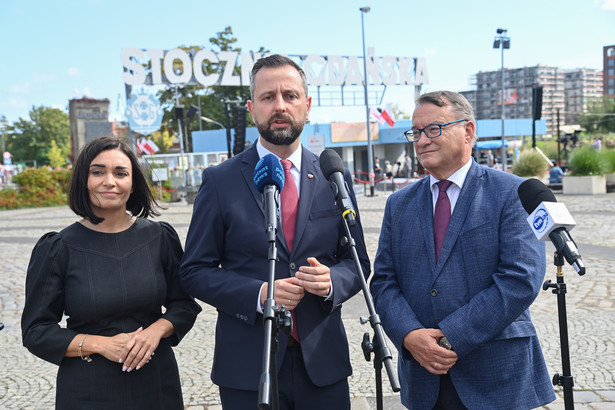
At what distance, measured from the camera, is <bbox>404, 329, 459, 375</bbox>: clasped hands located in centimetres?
233

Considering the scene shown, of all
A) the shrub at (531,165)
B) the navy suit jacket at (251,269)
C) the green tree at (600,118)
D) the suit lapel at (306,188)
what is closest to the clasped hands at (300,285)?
the navy suit jacket at (251,269)

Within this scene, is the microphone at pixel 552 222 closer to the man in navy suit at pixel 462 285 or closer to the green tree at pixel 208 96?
the man in navy suit at pixel 462 285

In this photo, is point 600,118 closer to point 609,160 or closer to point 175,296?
point 609,160

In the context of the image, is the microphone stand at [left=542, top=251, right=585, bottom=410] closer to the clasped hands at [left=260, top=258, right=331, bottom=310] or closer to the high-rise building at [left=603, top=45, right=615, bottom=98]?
the clasped hands at [left=260, top=258, right=331, bottom=310]

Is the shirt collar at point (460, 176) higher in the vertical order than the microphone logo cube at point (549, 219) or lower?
higher

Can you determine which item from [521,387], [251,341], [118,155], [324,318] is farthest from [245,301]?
[521,387]

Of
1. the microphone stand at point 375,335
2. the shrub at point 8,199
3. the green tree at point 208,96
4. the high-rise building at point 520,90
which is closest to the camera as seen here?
the microphone stand at point 375,335

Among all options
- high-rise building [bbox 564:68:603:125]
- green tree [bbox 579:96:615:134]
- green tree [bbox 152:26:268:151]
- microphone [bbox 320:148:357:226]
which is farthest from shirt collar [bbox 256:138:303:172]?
high-rise building [bbox 564:68:603:125]

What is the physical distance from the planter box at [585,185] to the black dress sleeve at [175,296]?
65.9 feet

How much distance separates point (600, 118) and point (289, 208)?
295 feet

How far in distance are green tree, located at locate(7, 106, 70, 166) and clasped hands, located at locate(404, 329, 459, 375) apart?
275 feet

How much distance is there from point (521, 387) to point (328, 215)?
1.13 meters

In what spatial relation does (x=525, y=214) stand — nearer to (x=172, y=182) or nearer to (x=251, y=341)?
(x=251, y=341)

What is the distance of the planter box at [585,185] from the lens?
1975 cm
